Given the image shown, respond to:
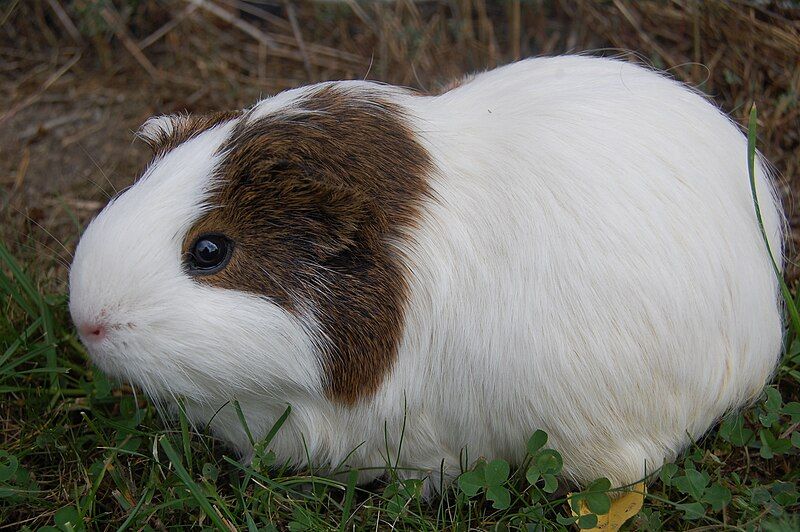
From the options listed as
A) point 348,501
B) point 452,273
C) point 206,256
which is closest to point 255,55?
point 206,256

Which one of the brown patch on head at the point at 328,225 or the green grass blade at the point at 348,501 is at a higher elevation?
the brown patch on head at the point at 328,225

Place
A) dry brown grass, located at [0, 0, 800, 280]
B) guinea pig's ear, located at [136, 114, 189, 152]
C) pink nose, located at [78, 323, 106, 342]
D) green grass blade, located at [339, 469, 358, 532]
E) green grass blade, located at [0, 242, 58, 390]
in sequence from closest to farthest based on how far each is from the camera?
1. pink nose, located at [78, 323, 106, 342]
2. green grass blade, located at [339, 469, 358, 532]
3. guinea pig's ear, located at [136, 114, 189, 152]
4. green grass blade, located at [0, 242, 58, 390]
5. dry brown grass, located at [0, 0, 800, 280]

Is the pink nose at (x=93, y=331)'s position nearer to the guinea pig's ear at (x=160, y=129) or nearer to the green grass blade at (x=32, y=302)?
the guinea pig's ear at (x=160, y=129)

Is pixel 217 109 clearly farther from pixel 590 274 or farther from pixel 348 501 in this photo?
pixel 590 274

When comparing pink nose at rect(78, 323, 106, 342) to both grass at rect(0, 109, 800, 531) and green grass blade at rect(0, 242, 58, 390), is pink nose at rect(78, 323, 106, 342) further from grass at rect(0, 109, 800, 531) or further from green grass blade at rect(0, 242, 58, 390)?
green grass blade at rect(0, 242, 58, 390)

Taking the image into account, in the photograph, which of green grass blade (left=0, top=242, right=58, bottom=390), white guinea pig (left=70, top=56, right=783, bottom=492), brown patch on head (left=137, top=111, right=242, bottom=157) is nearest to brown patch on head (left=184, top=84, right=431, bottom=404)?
white guinea pig (left=70, top=56, right=783, bottom=492)

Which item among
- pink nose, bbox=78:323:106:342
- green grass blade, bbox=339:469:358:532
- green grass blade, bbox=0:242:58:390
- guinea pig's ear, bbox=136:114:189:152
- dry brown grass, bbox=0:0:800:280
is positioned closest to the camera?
pink nose, bbox=78:323:106:342

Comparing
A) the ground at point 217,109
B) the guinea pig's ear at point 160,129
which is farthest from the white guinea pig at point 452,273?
the ground at point 217,109

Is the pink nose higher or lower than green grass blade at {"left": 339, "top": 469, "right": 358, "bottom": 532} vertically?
higher
